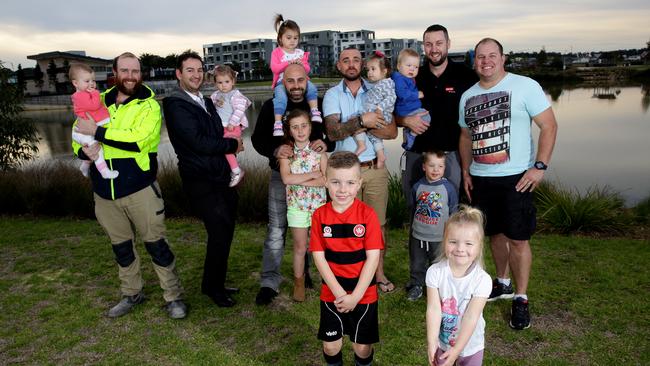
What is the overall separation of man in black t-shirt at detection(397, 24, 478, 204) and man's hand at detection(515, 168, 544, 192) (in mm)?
653

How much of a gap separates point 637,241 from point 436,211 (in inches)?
143

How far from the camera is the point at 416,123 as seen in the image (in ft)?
12.6

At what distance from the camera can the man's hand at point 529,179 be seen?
3430 millimetres

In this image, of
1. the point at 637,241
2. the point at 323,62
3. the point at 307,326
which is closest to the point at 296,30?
the point at 307,326

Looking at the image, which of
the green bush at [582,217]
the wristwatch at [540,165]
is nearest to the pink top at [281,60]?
the wristwatch at [540,165]

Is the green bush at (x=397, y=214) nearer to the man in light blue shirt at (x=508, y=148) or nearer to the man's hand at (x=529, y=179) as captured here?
the man in light blue shirt at (x=508, y=148)

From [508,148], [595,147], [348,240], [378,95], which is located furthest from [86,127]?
[595,147]

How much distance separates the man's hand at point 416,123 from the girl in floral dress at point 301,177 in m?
0.77

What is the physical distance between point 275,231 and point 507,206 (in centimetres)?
201

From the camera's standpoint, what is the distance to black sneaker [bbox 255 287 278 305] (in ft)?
13.6

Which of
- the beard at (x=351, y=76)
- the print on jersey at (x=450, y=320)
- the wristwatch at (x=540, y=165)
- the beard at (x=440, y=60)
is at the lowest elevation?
the print on jersey at (x=450, y=320)

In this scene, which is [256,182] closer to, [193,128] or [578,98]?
[193,128]

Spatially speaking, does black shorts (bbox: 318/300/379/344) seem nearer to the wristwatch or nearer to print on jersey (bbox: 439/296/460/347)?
print on jersey (bbox: 439/296/460/347)

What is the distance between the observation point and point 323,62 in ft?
376
